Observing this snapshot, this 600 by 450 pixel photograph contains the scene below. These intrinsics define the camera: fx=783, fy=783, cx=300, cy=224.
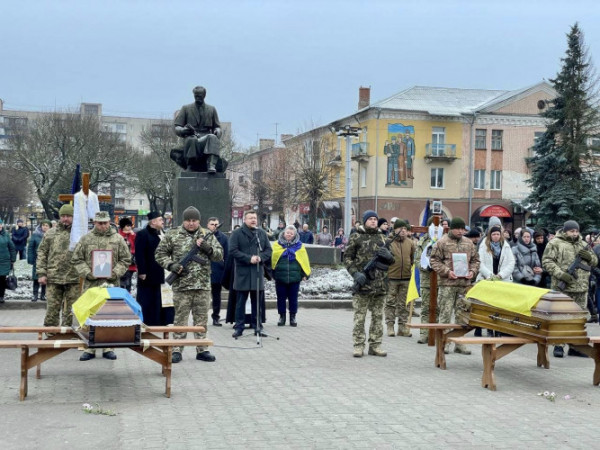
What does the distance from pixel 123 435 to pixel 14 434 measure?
882 mm

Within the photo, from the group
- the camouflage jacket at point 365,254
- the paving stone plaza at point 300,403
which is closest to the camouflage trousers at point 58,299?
the paving stone plaza at point 300,403

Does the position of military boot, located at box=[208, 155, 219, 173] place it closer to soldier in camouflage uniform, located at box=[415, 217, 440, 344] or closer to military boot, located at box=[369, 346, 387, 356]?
soldier in camouflage uniform, located at box=[415, 217, 440, 344]

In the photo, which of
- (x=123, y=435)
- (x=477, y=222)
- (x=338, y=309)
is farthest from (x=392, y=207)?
(x=123, y=435)

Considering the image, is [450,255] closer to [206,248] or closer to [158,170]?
[206,248]

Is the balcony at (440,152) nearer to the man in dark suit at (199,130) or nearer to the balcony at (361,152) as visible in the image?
the balcony at (361,152)

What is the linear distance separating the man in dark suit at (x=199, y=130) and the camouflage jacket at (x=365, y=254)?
6321 mm

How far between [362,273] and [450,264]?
54.9 inches

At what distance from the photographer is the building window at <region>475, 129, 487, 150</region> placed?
55.2 metres

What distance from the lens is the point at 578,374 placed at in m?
9.77

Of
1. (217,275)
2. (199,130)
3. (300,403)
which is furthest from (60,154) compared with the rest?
(300,403)

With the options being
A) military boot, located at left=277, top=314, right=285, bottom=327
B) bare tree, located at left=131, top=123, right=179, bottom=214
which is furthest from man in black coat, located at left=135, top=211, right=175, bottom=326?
bare tree, located at left=131, top=123, right=179, bottom=214

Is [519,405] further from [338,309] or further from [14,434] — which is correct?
[338,309]

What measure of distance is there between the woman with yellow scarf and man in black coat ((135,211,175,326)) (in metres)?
3.11

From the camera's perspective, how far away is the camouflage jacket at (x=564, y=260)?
1113cm
